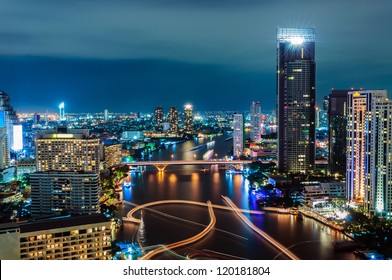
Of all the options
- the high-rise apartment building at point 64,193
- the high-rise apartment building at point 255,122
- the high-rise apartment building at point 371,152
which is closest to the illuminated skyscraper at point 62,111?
the high-rise apartment building at point 64,193

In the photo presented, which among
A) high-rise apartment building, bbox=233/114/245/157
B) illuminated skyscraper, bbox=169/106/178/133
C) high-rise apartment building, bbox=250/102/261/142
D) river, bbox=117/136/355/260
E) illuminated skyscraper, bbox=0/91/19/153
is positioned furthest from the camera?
illuminated skyscraper, bbox=169/106/178/133

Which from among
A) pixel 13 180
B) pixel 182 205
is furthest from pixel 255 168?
pixel 13 180

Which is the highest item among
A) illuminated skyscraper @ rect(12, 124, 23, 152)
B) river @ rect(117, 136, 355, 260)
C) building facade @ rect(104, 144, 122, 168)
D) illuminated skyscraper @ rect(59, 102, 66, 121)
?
illuminated skyscraper @ rect(59, 102, 66, 121)

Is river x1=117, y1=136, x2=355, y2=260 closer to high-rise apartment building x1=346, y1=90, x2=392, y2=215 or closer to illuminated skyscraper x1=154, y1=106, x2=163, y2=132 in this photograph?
high-rise apartment building x1=346, y1=90, x2=392, y2=215

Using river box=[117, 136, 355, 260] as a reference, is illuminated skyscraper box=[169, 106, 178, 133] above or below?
above

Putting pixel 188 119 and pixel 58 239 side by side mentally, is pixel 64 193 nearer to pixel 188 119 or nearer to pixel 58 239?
pixel 58 239

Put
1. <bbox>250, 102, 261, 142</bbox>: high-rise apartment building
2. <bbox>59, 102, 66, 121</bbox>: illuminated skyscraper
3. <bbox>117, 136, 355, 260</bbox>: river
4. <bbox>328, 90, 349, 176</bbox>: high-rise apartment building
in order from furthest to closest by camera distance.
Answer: <bbox>250, 102, 261, 142</bbox>: high-rise apartment building, <bbox>328, 90, 349, 176</bbox>: high-rise apartment building, <bbox>59, 102, 66, 121</bbox>: illuminated skyscraper, <bbox>117, 136, 355, 260</bbox>: river

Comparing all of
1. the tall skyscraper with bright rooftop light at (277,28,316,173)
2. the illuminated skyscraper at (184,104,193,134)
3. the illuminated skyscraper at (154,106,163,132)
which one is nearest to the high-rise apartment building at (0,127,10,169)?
the tall skyscraper with bright rooftop light at (277,28,316,173)
